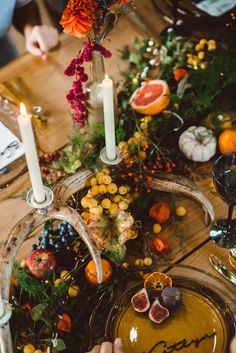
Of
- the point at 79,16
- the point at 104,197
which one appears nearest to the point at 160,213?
the point at 104,197

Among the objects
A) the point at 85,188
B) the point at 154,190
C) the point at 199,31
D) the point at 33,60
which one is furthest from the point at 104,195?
the point at 199,31

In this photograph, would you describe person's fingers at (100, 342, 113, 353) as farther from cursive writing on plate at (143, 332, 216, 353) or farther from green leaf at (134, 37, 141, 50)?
green leaf at (134, 37, 141, 50)

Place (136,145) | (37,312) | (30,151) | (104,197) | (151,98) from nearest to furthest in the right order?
(30,151), (37,312), (104,197), (136,145), (151,98)

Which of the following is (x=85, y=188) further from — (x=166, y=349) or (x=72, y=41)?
(x=72, y=41)

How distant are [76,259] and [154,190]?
270 millimetres

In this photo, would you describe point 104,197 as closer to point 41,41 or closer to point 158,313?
point 158,313

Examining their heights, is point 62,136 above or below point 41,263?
above

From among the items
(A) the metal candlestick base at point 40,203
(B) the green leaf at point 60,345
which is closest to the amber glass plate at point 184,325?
(B) the green leaf at point 60,345

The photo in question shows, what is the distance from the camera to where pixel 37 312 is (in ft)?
3.42

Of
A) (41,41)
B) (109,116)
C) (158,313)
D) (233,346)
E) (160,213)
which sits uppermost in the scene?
(41,41)

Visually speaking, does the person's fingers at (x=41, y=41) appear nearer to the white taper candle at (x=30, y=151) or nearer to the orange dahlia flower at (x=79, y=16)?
the orange dahlia flower at (x=79, y=16)

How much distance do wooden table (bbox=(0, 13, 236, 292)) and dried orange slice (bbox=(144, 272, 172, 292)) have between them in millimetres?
102

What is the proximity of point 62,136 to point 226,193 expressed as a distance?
51 cm

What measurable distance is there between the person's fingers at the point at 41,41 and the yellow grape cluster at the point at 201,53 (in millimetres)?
432
